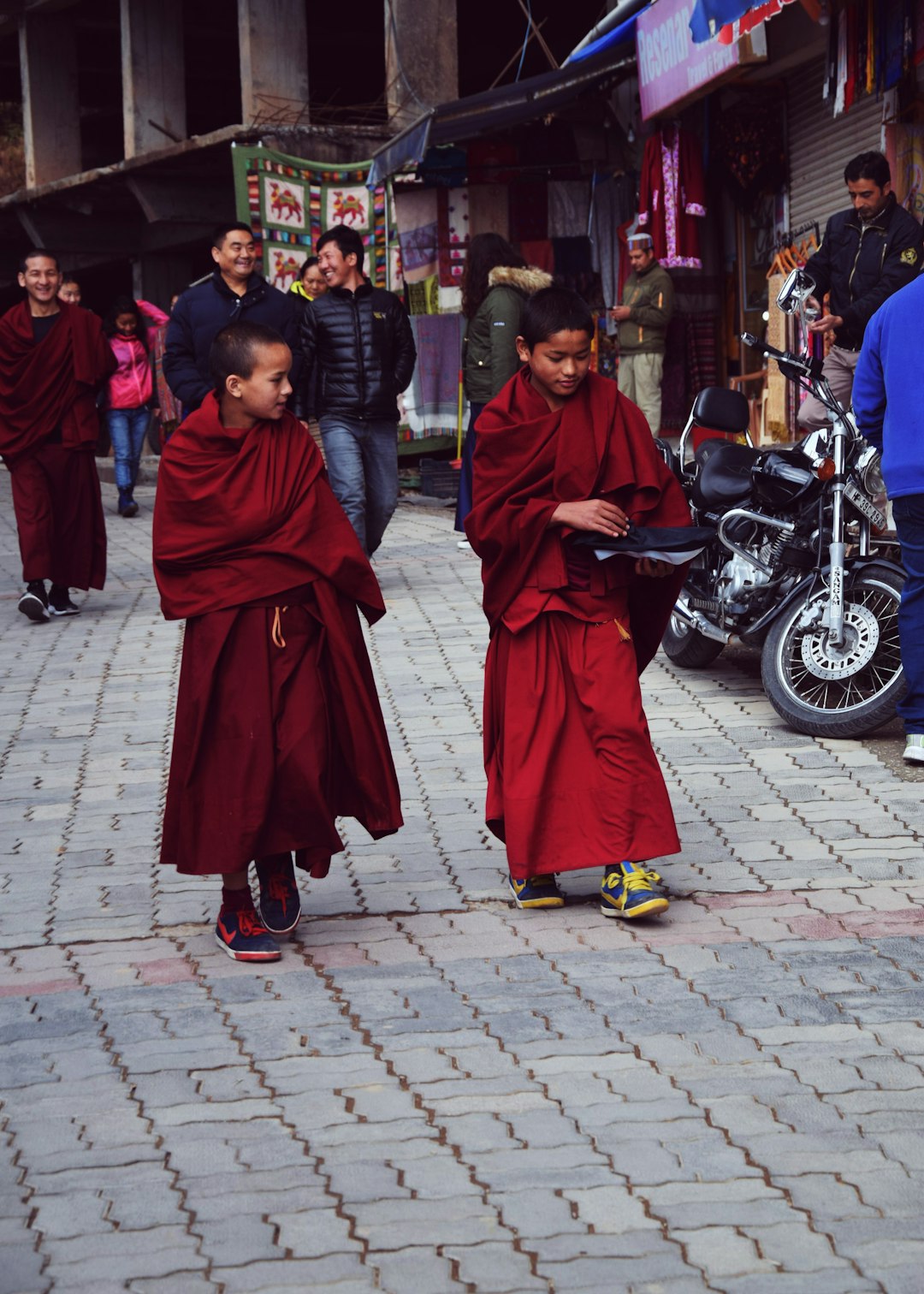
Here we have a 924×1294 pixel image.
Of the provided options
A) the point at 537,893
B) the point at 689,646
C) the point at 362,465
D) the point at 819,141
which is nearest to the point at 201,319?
the point at 362,465

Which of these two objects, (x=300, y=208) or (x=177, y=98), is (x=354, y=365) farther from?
(x=177, y=98)

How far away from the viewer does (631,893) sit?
457 centimetres

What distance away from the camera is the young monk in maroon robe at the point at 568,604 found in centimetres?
462

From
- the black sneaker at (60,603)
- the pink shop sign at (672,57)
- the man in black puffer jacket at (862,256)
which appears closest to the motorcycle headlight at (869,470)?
the man in black puffer jacket at (862,256)

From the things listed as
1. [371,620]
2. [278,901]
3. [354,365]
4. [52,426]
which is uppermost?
[354,365]

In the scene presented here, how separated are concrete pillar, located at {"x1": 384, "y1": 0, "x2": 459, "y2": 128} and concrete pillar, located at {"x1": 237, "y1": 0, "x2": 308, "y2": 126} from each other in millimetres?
1155

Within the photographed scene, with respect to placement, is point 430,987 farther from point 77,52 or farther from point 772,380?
point 77,52

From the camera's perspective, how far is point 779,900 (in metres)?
4.73

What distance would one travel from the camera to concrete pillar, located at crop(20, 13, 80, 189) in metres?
21.6

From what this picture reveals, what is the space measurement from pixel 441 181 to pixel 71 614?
678 centimetres

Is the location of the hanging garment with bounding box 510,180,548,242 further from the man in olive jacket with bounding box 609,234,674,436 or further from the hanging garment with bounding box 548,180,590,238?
the man in olive jacket with bounding box 609,234,674,436

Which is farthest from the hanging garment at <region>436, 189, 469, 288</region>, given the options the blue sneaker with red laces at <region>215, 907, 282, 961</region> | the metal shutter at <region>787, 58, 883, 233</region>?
the blue sneaker with red laces at <region>215, 907, 282, 961</region>

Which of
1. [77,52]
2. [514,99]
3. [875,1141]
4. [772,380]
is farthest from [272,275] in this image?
[875,1141]

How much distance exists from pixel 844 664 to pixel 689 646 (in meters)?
1.49
